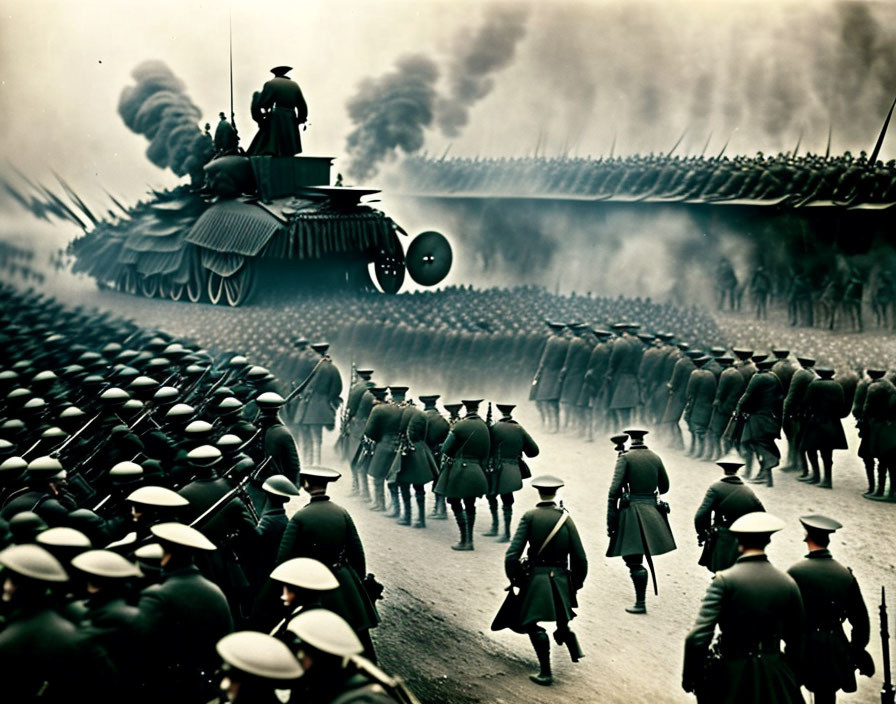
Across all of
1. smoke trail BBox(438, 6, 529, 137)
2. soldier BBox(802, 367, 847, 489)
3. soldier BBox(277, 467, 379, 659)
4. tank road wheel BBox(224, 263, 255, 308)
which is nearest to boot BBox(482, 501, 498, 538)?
soldier BBox(277, 467, 379, 659)

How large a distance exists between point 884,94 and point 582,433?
1314 cm

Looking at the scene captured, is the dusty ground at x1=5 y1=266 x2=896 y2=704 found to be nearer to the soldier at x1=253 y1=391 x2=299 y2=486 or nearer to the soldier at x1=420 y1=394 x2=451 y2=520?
the soldier at x1=420 y1=394 x2=451 y2=520

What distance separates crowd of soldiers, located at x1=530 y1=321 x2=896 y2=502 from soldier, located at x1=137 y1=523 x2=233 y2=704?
294 inches

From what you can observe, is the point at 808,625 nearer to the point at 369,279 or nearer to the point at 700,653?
the point at 700,653

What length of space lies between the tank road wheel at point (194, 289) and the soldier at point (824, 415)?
41.0ft

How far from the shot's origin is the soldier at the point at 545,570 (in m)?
6.11

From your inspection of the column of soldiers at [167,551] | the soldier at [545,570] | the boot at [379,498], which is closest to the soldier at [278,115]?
the column of soldiers at [167,551]

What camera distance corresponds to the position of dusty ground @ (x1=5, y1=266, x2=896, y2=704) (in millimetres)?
6293

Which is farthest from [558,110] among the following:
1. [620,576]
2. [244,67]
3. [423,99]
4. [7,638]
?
[7,638]

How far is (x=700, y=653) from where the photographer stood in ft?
15.6

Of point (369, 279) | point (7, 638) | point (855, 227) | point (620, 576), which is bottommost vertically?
point (620, 576)

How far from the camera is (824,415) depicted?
33.6 ft

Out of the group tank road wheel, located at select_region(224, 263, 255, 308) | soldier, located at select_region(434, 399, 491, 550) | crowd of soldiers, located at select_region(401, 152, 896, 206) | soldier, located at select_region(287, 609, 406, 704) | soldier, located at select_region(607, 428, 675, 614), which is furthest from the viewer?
crowd of soldiers, located at select_region(401, 152, 896, 206)

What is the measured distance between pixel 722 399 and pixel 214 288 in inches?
437
